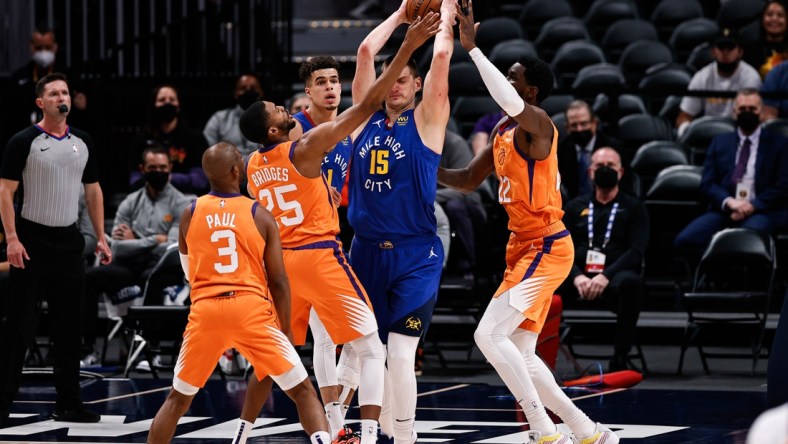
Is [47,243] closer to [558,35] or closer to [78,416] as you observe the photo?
[78,416]

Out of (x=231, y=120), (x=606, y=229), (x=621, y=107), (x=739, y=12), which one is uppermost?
(x=739, y=12)

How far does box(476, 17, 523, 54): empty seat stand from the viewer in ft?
46.7

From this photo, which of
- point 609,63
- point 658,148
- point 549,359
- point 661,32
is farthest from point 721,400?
point 661,32

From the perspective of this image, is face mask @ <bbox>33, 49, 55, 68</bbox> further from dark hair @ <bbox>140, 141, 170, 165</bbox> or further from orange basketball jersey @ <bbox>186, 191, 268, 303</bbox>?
orange basketball jersey @ <bbox>186, 191, 268, 303</bbox>

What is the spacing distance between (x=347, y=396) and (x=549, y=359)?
2.58 m

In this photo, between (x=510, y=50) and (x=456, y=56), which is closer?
(x=510, y=50)

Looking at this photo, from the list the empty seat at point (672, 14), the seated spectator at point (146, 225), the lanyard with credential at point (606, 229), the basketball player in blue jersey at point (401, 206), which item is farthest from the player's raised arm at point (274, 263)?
the empty seat at point (672, 14)

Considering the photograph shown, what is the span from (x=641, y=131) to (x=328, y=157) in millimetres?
5682

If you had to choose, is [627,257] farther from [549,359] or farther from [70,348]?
[70,348]

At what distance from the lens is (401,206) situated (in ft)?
20.5

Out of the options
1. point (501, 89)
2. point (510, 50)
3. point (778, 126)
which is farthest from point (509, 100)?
point (510, 50)

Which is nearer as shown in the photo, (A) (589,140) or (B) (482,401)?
(B) (482,401)

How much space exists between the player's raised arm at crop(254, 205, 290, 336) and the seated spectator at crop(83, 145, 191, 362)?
4.76 meters

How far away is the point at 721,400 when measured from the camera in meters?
8.11
